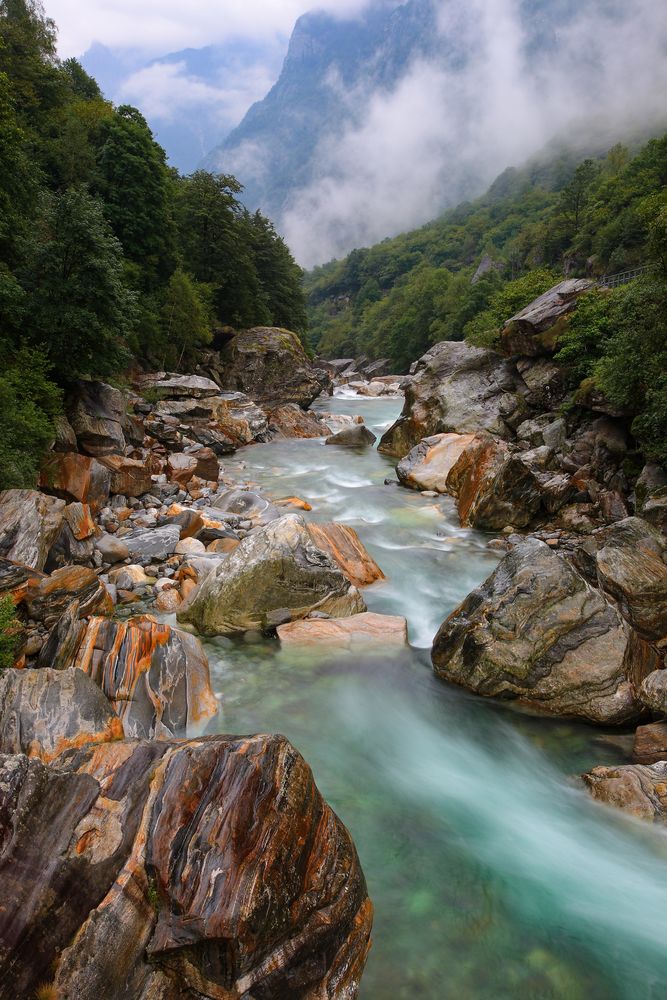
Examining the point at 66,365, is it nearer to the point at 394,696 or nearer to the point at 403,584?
the point at 403,584

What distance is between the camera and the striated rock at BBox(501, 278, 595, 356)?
19703 millimetres

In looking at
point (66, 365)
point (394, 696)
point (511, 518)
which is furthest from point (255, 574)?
point (66, 365)

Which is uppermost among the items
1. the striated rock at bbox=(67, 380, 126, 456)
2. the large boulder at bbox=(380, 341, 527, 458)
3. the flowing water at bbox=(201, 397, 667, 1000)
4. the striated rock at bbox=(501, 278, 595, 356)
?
the striated rock at bbox=(501, 278, 595, 356)

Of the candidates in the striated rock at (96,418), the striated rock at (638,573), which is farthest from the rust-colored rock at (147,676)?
the striated rock at (96,418)

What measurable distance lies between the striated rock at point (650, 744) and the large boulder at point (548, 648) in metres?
0.45

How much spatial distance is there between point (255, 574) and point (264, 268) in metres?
39.7

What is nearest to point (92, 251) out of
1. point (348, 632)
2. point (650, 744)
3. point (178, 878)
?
point (348, 632)

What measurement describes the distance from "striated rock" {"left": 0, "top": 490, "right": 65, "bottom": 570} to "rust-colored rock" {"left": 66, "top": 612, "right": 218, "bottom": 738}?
8.54 feet

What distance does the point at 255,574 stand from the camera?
29.6 ft

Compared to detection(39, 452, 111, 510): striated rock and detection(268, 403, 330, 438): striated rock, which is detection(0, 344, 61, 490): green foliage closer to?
detection(39, 452, 111, 510): striated rock

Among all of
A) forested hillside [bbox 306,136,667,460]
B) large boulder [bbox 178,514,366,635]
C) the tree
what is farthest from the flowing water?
the tree

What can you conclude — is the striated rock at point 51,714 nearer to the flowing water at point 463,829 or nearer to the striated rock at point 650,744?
the flowing water at point 463,829

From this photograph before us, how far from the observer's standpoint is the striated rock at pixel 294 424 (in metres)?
27.8

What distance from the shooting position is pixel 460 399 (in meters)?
22.4
